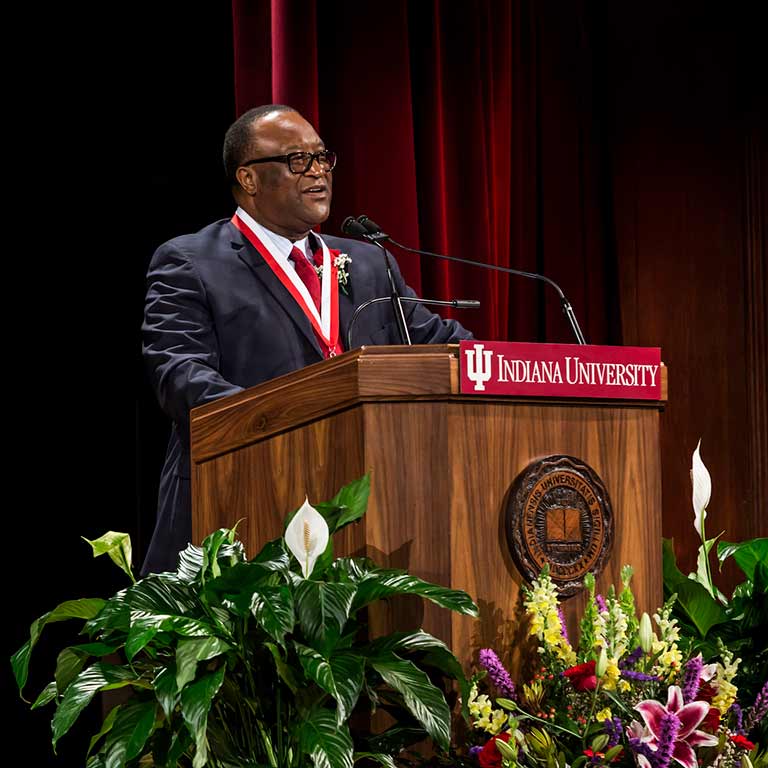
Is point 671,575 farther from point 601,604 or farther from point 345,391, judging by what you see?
point 345,391

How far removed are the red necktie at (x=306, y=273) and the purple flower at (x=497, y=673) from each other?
46.5 inches

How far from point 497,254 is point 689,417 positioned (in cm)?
84

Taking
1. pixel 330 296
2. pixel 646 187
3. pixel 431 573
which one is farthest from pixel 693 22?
pixel 431 573

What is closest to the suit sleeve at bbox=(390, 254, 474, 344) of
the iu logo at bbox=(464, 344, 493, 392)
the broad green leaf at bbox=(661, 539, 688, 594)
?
the broad green leaf at bbox=(661, 539, 688, 594)

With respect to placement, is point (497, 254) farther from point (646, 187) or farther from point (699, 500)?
point (699, 500)

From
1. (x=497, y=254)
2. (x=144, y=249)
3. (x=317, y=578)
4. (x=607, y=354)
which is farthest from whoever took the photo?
(x=497, y=254)

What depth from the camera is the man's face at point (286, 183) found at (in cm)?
296

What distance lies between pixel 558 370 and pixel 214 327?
3.25ft

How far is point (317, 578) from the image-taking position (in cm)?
188

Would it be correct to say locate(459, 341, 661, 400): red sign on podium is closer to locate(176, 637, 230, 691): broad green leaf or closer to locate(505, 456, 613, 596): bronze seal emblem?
locate(505, 456, 613, 596): bronze seal emblem

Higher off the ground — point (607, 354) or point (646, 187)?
point (646, 187)

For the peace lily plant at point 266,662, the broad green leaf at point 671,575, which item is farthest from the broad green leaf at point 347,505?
the broad green leaf at point 671,575

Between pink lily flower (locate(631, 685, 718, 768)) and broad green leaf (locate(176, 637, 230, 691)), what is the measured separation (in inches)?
22.4

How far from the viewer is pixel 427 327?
119 inches
